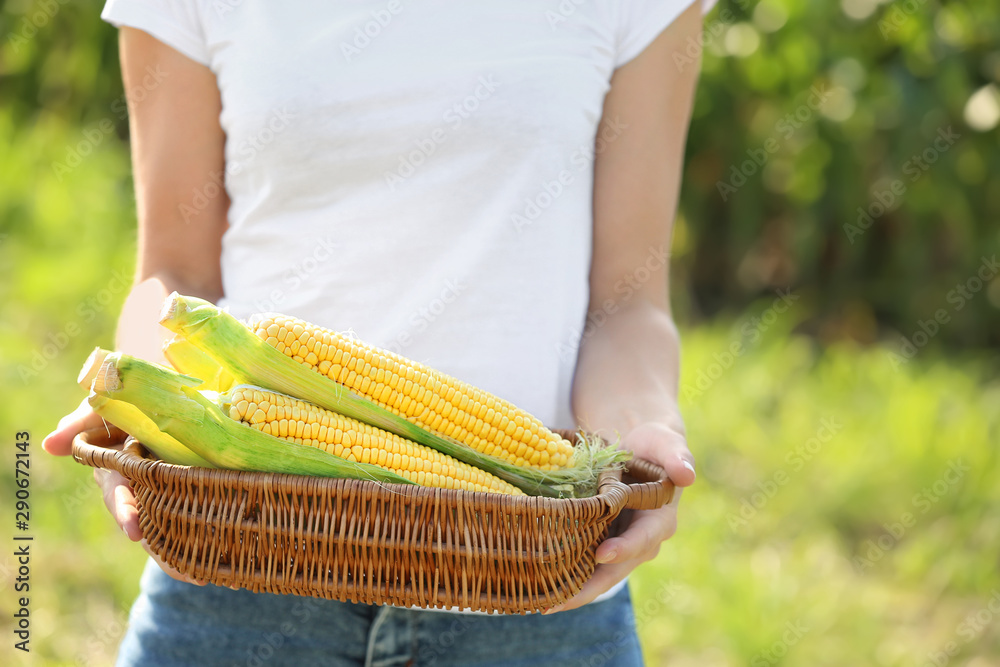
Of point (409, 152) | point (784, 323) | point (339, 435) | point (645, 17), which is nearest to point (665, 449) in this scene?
point (339, 435)

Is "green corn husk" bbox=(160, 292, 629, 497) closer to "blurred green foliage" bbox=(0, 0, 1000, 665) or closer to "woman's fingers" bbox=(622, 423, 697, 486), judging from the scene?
"woman's fingers" bbox=(622, 423, 697, 486)

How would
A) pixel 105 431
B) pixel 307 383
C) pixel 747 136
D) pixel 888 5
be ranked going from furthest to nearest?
pixel 747 136 < pixel 888 5 < pixel 105 431 < pixel 307 383

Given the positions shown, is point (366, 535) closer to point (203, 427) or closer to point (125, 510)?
point (203, 427)

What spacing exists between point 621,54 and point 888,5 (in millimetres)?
4523

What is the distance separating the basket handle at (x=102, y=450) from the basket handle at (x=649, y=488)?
2.24ft

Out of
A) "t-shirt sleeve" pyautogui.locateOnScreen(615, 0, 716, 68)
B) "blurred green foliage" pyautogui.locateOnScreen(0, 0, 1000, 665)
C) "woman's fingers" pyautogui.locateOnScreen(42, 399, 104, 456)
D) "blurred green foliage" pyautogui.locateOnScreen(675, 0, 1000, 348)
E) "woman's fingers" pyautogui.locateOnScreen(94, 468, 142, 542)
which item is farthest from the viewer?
"blurred green foliage" pyautogui.locateOnScreen(675, 0, 1000, 348)

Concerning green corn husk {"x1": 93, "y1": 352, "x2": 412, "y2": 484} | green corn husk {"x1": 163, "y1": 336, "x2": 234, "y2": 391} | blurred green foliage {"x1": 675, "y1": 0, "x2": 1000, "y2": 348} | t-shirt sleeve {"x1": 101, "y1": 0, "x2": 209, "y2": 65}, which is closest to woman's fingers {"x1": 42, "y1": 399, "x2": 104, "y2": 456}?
green corn husk {"x1": 163, "y1": 336, "x2": 234, "y2": 391}

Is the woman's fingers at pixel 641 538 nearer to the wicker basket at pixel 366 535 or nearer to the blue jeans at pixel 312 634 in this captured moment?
the wicker basket at pixel 366 535

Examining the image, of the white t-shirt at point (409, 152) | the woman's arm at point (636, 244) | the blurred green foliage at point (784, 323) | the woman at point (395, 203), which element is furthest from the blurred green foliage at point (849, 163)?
the white t-shirt at point (409, 152)

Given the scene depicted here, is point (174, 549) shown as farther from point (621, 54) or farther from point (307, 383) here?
point (621, 54)

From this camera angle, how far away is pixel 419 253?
1529 millimetres

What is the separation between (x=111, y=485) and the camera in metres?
1.41

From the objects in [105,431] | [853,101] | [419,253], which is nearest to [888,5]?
[853,101]

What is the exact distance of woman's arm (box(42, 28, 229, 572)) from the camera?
153cm
